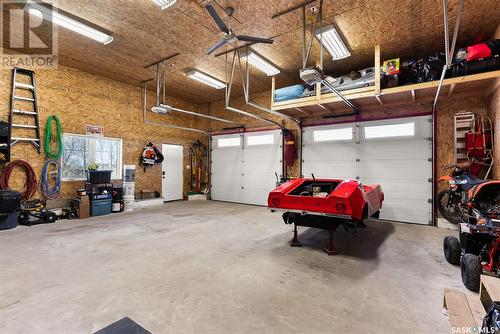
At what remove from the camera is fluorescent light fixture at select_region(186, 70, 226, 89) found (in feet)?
20.4

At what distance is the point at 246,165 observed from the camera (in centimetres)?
831

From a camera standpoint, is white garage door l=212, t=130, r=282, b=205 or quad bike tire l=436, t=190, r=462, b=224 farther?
white garage door l=212, t=130, r=282, b=205

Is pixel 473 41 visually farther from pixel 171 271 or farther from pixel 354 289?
pixel 171 271

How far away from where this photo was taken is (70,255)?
320cm

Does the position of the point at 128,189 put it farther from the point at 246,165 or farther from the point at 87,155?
the point at 246,165

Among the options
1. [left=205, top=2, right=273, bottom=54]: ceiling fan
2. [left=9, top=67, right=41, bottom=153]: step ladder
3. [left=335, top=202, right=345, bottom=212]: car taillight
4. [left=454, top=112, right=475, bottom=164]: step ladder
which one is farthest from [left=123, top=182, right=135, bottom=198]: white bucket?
[left=454, top=112, right=475, bottom=164]: step ladder

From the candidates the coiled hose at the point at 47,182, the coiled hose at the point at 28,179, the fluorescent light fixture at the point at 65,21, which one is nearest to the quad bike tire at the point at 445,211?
the fluorescent light fixture at the point at 65,21

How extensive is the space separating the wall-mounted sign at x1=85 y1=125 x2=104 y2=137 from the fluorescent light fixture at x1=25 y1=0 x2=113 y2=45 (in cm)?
274

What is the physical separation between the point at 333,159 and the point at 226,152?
13.2ft

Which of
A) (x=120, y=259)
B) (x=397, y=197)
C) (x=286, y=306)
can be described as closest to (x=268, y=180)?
(x=397, y=197)

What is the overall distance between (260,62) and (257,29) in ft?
4.14

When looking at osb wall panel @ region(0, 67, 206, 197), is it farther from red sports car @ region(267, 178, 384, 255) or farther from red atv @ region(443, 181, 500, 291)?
red atv @ region(443, 181, 500, 291)

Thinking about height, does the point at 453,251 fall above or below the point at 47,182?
below

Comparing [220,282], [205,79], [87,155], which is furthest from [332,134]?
[87,155]
